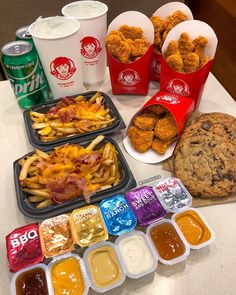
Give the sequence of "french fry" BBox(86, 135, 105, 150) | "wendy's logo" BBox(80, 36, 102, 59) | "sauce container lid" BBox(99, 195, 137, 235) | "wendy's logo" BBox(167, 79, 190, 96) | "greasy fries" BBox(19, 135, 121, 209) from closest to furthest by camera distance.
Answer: "sauce container lid" BBox(99, 195, 137, 235) → "greasy fries" BBox(19, 135, 121, 209) → "french fry" BBox(86, 135, 105, 150) → "wendy's logo" BBox(167, 79, 190, 96) → "wendy's logo" BBox(80, 36, 102, 59)

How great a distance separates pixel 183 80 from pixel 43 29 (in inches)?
23.9

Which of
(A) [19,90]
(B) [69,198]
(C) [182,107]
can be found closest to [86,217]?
(B) [69,198]

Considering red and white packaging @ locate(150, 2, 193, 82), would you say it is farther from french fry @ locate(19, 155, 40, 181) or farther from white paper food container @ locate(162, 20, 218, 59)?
french fry @ locate(19, 155, 40, 181)

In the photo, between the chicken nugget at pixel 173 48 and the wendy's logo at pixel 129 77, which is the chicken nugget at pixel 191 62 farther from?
the wendy's logo at pixel 129 77

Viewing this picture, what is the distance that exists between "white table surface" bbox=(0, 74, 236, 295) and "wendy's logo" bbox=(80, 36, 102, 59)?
32 centimetres

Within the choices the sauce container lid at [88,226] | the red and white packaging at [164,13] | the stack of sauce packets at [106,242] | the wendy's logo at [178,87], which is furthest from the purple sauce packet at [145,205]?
the red and white packaging at [164,13]

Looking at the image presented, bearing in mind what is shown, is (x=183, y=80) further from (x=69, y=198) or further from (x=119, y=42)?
(x=69, y=198)

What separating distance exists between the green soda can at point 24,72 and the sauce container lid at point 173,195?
2.29 ft

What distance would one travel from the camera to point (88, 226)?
2.82ft

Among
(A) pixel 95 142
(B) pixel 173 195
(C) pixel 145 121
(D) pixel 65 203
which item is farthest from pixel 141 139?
(D) pixel 65 203

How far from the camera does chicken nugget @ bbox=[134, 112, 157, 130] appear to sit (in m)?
1.15

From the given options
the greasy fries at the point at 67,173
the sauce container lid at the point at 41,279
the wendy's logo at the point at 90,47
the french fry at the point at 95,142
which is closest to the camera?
the sauce container lid at the point at 41,279

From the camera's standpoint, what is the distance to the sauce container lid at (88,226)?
0.83 m

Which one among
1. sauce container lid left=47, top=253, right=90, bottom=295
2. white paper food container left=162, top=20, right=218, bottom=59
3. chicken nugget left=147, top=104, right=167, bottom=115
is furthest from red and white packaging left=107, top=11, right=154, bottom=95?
sauce container lid left=47, top=253, right=90, bottom=295
